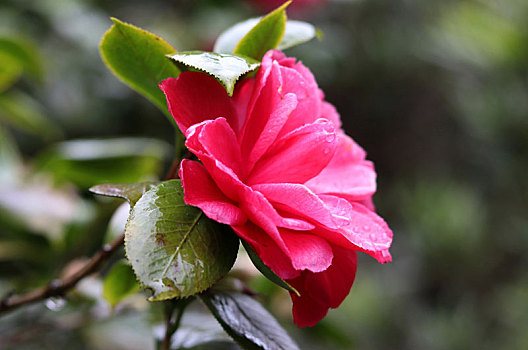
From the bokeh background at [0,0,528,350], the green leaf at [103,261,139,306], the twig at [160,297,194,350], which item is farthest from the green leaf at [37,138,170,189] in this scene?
the twig at [160,297,194,350]

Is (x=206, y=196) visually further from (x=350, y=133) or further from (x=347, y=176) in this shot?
(x=350, y=133)

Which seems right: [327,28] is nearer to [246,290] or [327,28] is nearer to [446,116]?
[446,116]

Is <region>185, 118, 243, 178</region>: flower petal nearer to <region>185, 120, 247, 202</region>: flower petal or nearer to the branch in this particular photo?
<region>185, 120, 247, 202</region>: flower petal

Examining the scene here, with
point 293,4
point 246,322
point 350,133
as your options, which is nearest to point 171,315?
point 246,322

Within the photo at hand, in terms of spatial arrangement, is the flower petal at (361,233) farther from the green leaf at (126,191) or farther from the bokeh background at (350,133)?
the bokeh background at (350,133)

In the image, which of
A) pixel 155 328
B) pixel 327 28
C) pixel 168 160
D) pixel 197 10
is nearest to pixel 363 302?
pixel 168 160
